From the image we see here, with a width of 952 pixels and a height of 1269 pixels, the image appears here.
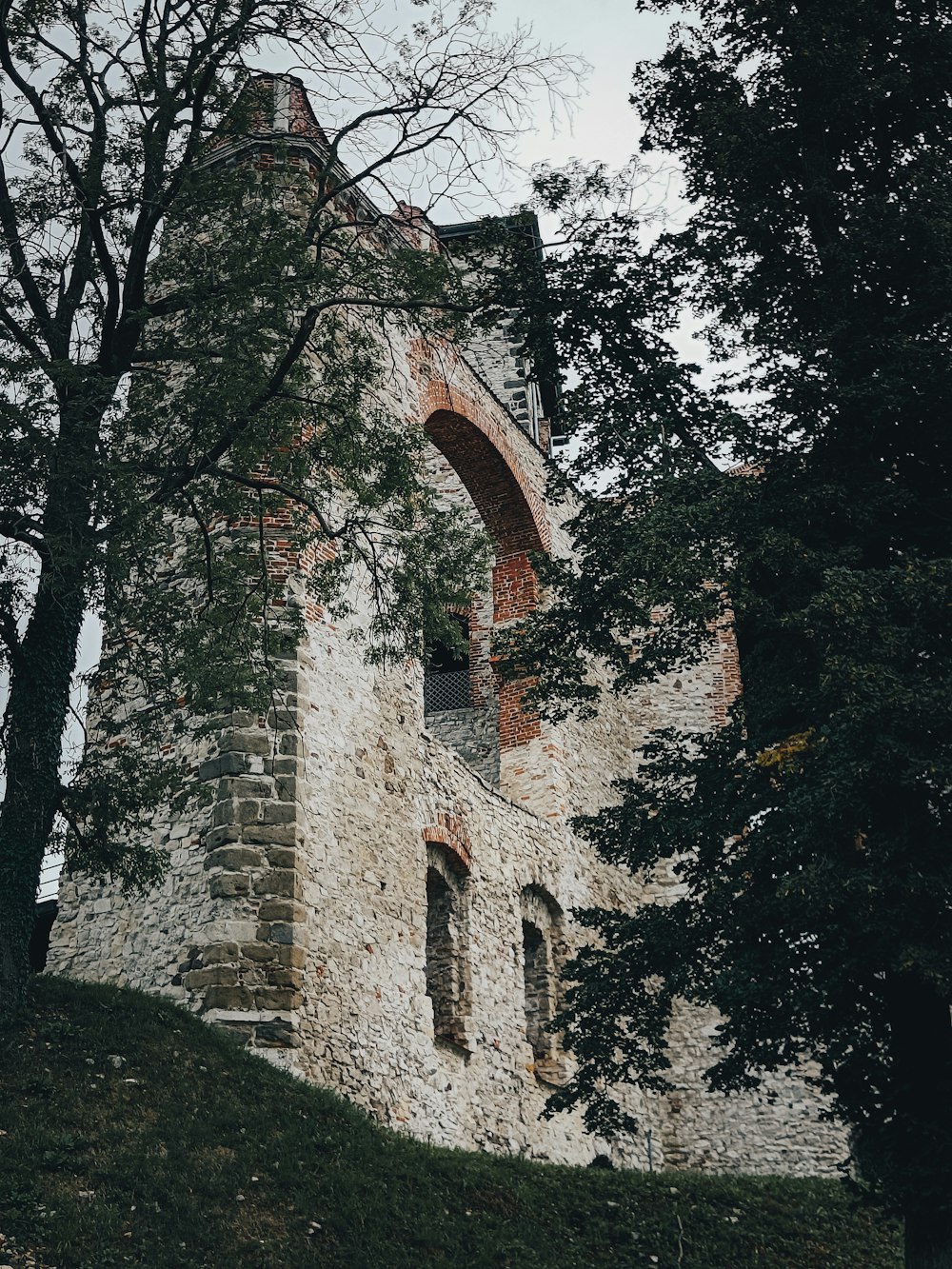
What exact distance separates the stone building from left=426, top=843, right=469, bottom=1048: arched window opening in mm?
21

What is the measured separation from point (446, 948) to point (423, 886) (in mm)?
1071

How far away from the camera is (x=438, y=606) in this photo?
973cm

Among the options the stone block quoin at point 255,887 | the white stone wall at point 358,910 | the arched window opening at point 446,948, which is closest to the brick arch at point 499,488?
the white stone wall at point 358,910

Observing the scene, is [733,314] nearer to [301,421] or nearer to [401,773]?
[301,421]

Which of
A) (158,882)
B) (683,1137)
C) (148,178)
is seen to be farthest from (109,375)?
(683,1137)

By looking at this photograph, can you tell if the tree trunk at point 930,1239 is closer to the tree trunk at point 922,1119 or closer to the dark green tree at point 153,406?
the tree trunk at point 922,1119

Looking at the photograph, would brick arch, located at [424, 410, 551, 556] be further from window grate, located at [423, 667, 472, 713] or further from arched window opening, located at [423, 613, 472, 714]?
window grate, located at [423, 667, 472, 713]

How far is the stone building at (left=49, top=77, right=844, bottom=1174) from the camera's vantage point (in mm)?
9828

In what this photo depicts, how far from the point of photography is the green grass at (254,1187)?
6543mm

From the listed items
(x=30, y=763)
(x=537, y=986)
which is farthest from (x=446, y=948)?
(x=30, y=763)

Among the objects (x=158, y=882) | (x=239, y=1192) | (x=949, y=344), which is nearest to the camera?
(x=239, y=1192)

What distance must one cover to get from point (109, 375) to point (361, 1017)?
5.38 meters

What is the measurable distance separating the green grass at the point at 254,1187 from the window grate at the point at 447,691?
8.58 metres

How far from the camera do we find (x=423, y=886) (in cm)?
1188
